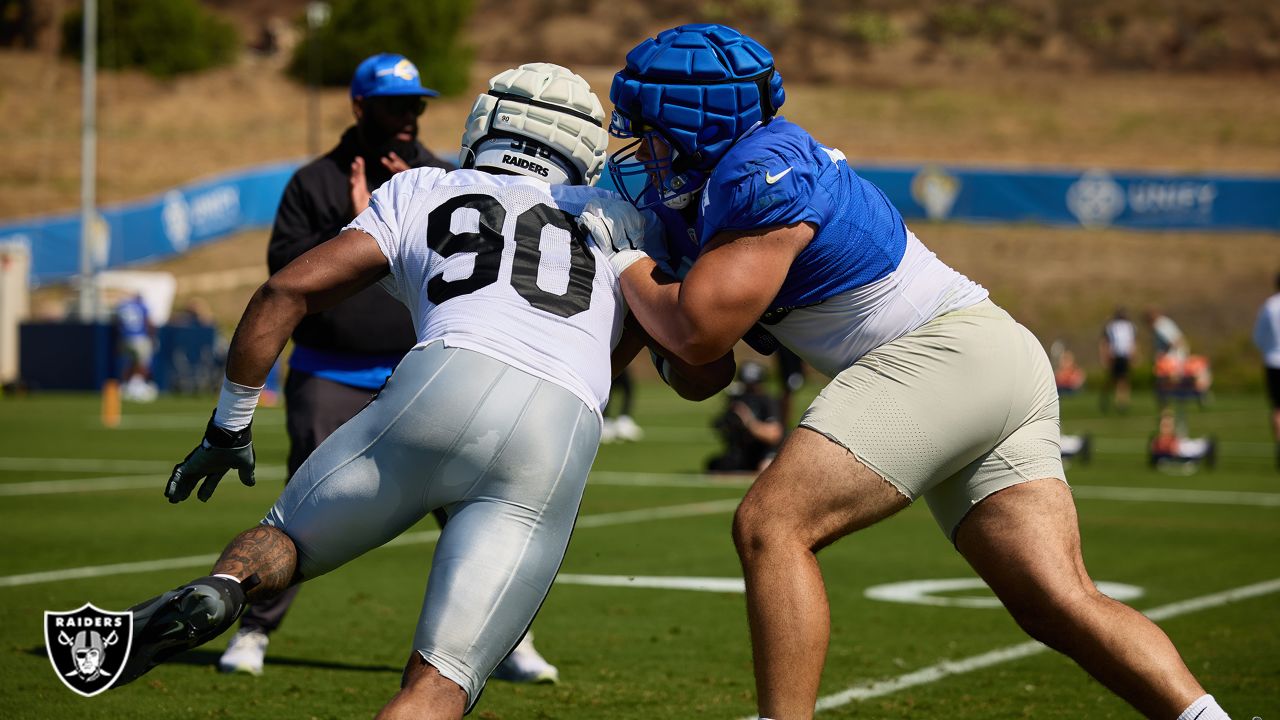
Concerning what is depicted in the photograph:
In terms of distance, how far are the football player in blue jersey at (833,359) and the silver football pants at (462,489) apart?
0.44 m

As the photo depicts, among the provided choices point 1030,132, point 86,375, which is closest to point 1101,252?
point 1030,132

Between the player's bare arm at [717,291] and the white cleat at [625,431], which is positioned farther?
the white cleat at [625,431]

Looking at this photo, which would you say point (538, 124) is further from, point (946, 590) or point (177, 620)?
point (946, 590)

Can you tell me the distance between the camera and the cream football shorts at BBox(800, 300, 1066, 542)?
409 cm

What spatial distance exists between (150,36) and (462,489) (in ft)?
234

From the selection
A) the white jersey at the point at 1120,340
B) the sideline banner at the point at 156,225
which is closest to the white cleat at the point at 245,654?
the white jersey at the point at 1120,340

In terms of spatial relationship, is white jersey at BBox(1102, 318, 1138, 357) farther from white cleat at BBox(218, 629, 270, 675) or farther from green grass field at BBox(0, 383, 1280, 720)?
white cleat at BBox(218, 629, 270, 675)

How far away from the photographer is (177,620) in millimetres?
3553

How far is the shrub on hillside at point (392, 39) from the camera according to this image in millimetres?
67312

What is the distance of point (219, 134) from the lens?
57.7 metres

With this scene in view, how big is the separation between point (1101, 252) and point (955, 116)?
15.2 metres

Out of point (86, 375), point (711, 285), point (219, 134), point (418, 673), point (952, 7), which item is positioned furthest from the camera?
point (952, 7)

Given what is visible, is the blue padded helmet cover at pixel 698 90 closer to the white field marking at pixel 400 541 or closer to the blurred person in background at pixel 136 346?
the white field marking at pixel 400 541

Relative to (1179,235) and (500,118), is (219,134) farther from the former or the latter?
(500,118)
